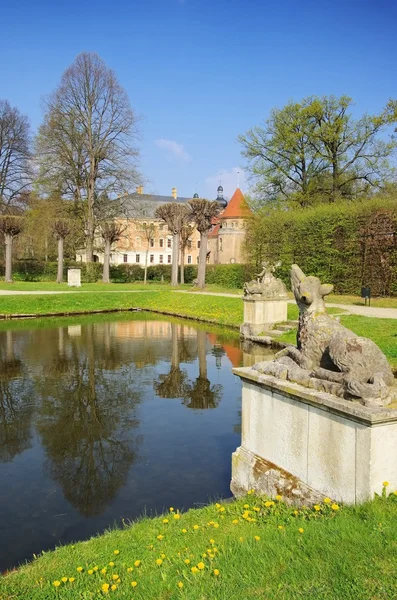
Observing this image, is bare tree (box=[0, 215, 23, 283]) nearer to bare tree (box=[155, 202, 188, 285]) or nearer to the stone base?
bare tree (box=[155, 202, 188, 285])

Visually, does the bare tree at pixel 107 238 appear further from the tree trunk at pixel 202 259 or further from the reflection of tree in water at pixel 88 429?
the reflection of tree in water at pixel 88 429

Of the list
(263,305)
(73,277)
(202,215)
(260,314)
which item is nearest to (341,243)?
(202,215)

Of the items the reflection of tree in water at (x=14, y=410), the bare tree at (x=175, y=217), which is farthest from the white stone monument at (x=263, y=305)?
the bare tree at (x=175, y=217)

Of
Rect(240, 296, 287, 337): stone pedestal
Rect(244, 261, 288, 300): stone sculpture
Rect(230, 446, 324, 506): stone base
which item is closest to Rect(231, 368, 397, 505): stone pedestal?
Rect(230, 446, 324, 506): stone base

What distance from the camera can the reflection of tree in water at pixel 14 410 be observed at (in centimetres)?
574

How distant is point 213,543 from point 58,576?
969mm

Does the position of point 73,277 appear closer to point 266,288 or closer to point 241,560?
Answer: point 266,288

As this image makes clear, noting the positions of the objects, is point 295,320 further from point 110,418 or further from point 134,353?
point 110,418

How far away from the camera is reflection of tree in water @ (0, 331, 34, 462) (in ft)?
18.8

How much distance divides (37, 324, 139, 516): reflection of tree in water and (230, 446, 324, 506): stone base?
123 centimetres

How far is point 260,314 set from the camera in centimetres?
1402

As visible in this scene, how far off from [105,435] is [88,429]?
30 cm

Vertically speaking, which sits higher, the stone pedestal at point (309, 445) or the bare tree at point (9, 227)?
the bare tree at point (9, 227)

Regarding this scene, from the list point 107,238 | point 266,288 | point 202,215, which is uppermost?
point 202,215
